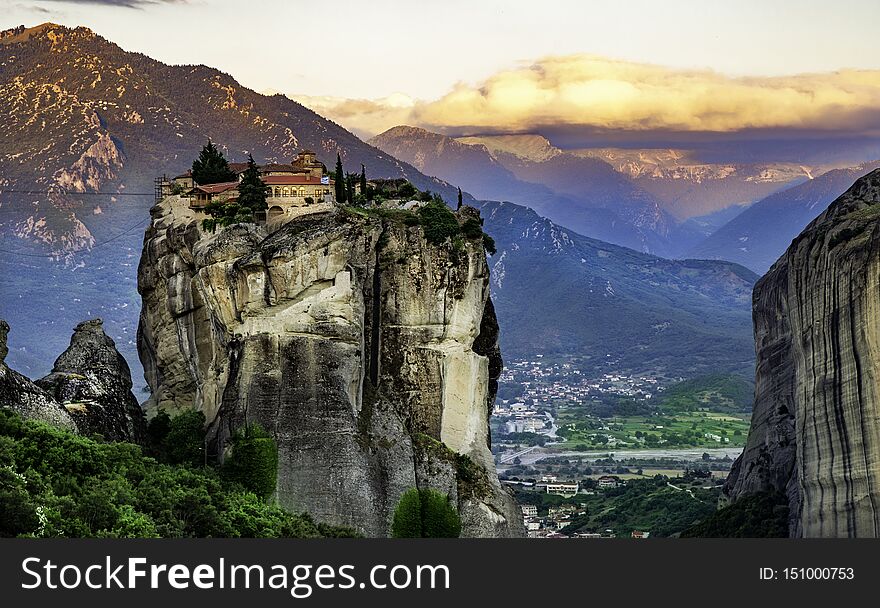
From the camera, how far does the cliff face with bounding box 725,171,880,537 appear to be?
2281 inches

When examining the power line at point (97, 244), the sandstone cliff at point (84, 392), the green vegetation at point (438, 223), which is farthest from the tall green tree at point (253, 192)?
the power line at point (97, 244)

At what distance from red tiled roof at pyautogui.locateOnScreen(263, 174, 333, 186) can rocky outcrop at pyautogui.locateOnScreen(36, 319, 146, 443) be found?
1032 cm

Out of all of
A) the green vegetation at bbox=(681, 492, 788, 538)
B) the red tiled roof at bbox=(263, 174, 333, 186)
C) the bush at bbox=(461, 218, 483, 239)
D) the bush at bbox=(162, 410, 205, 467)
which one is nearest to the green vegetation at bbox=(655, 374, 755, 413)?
the green vegetation at bbox=(681, 492, 788, 538)

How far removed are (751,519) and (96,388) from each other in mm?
31704

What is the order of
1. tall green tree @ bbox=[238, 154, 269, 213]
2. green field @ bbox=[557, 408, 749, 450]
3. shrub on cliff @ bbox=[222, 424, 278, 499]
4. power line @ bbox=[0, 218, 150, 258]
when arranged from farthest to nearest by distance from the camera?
green field @ bbox=[557, 408, 749, 450] → power line @ bbox=[0, 218, 150, 258] → tall green tree @ bbox=[238, 154, 269, 213] → shrub on cliff @ bbox=[222, 424, 278, 499]

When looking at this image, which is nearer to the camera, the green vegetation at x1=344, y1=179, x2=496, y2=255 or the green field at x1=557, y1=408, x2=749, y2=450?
the green vegetation at x1=344, y1=179, x2=496, y2=255

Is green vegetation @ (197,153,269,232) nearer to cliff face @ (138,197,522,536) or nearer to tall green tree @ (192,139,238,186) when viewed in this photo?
cliff face @ (138,197,522,536)

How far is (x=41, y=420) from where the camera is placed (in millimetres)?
54219

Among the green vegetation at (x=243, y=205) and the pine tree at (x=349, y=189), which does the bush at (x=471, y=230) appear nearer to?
the pine tree at (x=349, y=189)

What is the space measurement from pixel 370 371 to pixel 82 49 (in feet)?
365

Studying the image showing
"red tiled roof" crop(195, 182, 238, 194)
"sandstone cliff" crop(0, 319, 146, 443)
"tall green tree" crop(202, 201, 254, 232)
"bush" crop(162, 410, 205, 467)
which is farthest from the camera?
"red tiled roof" crop(195, 182, 238, 194)

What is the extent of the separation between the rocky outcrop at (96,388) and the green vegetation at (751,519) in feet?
93.3

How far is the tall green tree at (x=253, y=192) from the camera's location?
66375 mm

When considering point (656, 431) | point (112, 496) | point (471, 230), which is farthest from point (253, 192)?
point (656, 431)
